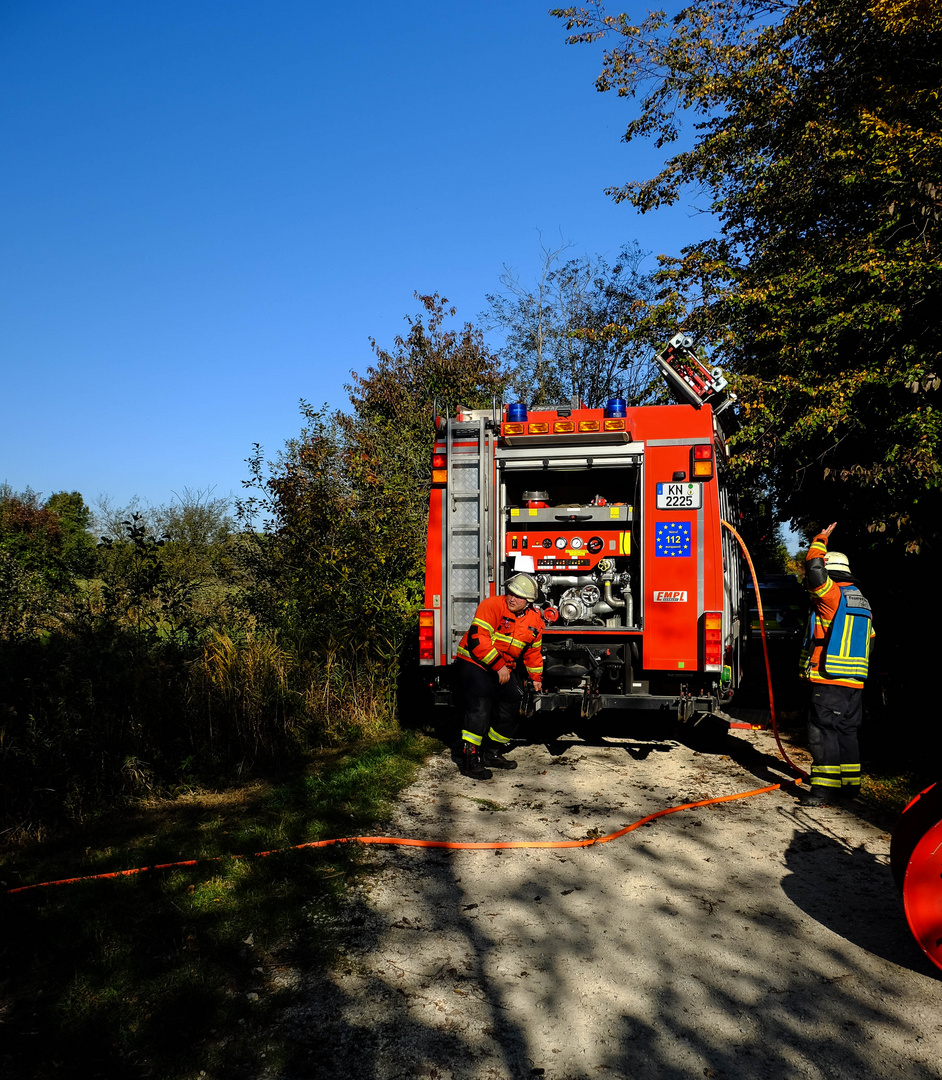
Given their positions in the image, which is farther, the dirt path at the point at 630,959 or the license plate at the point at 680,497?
the license plate at the point at 680,497

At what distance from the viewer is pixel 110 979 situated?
3.05m

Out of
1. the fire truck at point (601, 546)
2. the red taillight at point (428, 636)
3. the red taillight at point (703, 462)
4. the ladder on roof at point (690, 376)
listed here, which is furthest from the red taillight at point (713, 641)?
the red taillight at point (428, 636)

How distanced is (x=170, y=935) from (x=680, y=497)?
4.74 metres

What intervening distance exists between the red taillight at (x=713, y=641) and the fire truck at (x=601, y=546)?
11 mm

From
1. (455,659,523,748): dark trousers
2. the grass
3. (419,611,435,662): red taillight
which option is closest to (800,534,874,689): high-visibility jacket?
(455,659,523,748): dark trousers

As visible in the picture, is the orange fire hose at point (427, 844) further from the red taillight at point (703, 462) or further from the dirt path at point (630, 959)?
the red taillight at point (703, 462)

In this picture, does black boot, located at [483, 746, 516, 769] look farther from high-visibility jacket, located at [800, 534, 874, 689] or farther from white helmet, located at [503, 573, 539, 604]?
high-visibility jacket, located at [800, 534, 874, 689]

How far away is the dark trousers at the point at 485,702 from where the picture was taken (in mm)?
6172

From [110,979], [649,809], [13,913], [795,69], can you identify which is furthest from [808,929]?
[795,69]

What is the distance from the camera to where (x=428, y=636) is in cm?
680

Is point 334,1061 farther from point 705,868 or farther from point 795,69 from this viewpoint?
point 795,69

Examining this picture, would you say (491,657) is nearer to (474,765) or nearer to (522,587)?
(522,587)

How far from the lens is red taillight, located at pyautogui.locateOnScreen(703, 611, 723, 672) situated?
6195 millimetres

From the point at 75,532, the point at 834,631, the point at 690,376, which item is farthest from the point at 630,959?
the point at 75,532
